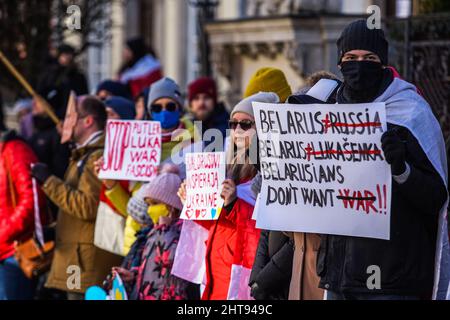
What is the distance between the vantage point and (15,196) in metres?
9.72

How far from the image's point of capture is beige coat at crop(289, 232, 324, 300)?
6379 millimetres

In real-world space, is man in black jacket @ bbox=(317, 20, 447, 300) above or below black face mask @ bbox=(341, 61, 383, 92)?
below

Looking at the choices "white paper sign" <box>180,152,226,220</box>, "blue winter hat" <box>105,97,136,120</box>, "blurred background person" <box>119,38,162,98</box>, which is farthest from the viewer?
"blurred background person" <box>119,38,162,98</box>

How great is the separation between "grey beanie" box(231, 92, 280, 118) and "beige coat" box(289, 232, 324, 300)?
971 millimetres

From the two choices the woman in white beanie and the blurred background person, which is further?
the blurred background person

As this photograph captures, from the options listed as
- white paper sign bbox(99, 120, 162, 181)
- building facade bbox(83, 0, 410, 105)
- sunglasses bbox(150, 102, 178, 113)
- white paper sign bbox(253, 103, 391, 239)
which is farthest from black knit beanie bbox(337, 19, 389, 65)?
building facade bbox(83, 0, 410, 105)

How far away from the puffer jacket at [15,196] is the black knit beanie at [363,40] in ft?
13.1

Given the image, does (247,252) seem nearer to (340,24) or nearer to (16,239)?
(16,239)

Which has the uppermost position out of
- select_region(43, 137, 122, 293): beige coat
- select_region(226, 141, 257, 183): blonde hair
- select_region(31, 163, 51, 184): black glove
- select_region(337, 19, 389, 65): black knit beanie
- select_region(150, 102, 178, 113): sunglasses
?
select_region(337, 19, 389, 65): black knit beanie

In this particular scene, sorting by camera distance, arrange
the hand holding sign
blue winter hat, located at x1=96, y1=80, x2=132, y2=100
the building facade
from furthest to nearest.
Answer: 1. the building facade
2. blue winter hat, located at x1=96, y1=80, x2=132, y2=100
3. the hand holding sign

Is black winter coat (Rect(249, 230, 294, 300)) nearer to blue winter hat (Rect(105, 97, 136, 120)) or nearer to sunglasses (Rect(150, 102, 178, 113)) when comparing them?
sunglasses (Rect(150, 102, 178, 113))

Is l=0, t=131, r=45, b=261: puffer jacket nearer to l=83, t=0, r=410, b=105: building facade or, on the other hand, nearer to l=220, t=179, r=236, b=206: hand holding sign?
l=220, t=179, r=236, b=206: hand holding sign

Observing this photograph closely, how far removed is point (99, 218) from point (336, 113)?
309cm

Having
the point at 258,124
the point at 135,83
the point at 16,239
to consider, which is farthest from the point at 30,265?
the point at 135,83
